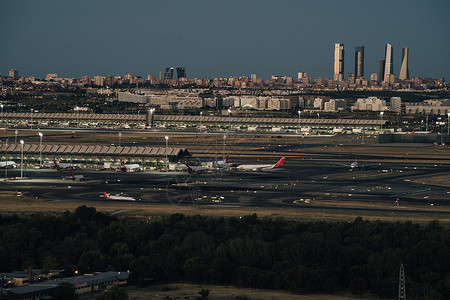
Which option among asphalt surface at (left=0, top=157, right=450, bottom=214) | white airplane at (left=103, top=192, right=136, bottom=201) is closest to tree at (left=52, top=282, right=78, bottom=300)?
asphalt surface at (left=0, top=157, right=450, bottom=214)

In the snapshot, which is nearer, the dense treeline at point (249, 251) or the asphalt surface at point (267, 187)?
the dense treeline at point (249, 251)

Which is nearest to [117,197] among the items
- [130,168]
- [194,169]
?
[194,169]

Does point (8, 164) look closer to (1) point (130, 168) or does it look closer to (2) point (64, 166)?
(2) point (64, 166)

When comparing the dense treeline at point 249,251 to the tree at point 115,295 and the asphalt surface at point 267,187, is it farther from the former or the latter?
the asphalt surface at point 267,187

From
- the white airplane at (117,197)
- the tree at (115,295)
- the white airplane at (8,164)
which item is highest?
the tree at (115,295)

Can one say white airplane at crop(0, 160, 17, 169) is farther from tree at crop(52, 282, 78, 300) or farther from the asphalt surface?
tree at crop(52, 282, 78, 300)

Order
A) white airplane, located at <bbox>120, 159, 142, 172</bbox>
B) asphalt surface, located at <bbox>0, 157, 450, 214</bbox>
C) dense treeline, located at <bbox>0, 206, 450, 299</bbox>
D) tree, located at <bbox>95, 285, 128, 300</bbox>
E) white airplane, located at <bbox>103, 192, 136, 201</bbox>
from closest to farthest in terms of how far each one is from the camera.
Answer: tree, located at <bbox>95, 285, 128, 300</bbox>, dense treeline, located at <bbox>0, 206, 450, 299</bbox>, asphalt surface, located at <bbox>0, 157, 450, 214</bbox>, white airplane, located at <bbox>103, 192, 136, 201</bbox>, white airplane, located at <bbox>120, 159, 142, 172</bbox>

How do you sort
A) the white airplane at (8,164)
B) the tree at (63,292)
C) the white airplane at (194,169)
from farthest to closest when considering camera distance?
the white airplane at (8,164) < the white airplane at (194,169) < the tree at (63,292)

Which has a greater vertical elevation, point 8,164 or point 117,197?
point 117,197

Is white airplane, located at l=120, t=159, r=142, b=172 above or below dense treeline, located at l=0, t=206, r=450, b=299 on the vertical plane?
below

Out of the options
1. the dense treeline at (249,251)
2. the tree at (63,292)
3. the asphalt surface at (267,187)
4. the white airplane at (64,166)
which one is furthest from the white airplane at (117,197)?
the tree at (63,292)
